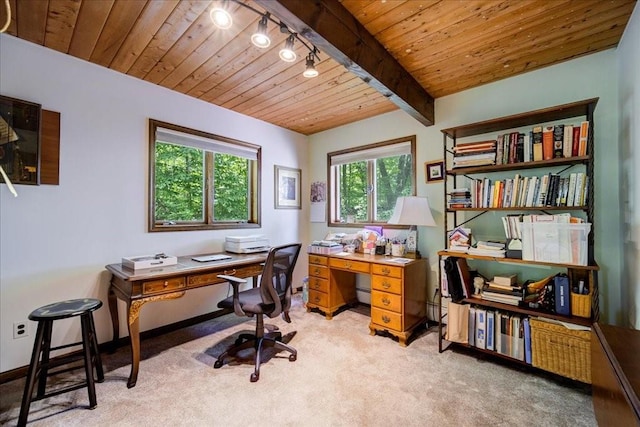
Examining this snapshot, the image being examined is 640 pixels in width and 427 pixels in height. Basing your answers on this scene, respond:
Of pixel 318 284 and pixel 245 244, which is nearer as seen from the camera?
pixel 245 244

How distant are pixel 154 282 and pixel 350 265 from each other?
178cm

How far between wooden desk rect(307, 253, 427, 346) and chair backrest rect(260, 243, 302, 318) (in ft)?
2.71

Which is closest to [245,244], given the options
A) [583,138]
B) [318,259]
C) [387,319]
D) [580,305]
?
[318,259]

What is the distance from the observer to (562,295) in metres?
1.89

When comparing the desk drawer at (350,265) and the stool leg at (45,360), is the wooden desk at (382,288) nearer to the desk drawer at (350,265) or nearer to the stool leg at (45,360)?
the desk drawer at (350,265)

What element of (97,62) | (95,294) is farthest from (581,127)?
(95,294)

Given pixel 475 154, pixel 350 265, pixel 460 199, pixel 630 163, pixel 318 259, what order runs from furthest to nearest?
pixel 318 259 < pixel 350 265 < pixel 460 199 < pixel 475 154 < pixel 630 163

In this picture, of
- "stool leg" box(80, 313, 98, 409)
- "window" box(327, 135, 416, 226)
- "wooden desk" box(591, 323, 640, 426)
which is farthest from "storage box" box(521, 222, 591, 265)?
"stool leg" box(80, 313, 98, 409)

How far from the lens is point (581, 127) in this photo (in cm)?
190

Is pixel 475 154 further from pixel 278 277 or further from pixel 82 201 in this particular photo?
pixel 82 201

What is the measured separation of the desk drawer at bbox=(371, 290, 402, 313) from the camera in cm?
251

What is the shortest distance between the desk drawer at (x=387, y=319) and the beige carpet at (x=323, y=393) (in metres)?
0.19

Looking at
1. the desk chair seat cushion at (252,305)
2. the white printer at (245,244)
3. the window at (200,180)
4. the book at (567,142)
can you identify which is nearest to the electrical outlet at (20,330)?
the window at (200,180)

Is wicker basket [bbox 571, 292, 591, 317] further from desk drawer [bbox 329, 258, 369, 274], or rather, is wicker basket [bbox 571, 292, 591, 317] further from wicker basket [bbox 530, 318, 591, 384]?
desk drawer [bbox 329, 258, 369, 274]
